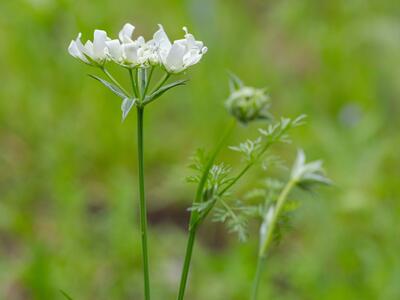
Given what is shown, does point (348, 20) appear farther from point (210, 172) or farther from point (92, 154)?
point (210, 172)

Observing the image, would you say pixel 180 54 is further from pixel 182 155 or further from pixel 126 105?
pixel 182 155

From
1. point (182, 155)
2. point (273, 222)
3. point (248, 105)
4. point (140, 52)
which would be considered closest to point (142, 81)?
point (140, 52)

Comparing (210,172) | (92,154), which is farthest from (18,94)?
(210,172)

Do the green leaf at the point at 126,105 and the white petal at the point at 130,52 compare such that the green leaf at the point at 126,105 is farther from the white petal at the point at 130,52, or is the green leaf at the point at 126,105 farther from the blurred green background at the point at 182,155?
the blurred green background at the point at 182,155

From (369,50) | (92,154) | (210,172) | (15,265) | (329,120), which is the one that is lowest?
(210,172)

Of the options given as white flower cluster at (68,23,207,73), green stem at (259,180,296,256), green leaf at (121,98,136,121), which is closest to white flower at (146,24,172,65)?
white flower cluster at (68,23,207,73)

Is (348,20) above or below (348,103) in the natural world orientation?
above

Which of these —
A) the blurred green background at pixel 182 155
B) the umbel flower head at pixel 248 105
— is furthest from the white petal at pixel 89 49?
the blurred green background at pixel 182 155
